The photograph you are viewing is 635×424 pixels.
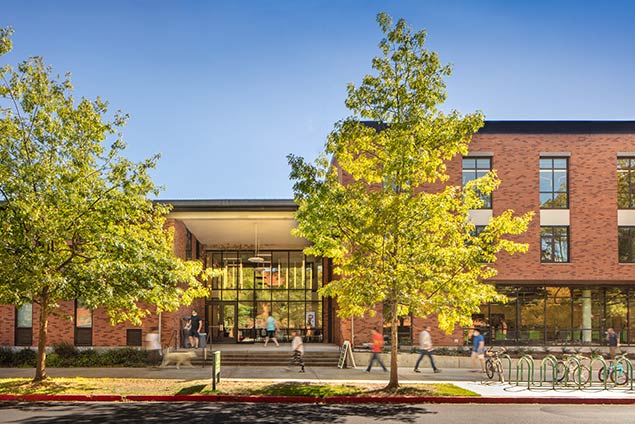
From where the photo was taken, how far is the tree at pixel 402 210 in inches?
721

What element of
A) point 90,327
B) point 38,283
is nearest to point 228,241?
point 90,327

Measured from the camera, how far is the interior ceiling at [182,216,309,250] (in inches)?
1208

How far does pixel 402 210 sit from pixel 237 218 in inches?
505

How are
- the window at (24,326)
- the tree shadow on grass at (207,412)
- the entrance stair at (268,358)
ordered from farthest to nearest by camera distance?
the window at (24,326)
the entrance stair at (268,358)
the tree shadow on grass at (207,412)

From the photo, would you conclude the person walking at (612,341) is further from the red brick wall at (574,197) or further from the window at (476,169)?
Answer: the window at (476,169)

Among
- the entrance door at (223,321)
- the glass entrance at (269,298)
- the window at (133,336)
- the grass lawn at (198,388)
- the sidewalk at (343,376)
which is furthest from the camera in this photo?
the glass entrance at (269,298)

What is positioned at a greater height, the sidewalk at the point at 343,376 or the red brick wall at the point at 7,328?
the red brick wall at the point at 7,328

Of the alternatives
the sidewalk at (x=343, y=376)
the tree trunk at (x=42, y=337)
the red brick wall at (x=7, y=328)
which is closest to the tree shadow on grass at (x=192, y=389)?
the sidewalk at (x=343, y=376)

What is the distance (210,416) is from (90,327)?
615 inches

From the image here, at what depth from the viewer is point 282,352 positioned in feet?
91.4

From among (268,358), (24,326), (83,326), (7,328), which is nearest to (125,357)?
(83,326)

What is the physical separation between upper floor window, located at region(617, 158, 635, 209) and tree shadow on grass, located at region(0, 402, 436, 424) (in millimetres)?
19135

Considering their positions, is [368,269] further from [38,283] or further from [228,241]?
[228,241]

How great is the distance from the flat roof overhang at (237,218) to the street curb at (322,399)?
971 centimetres
